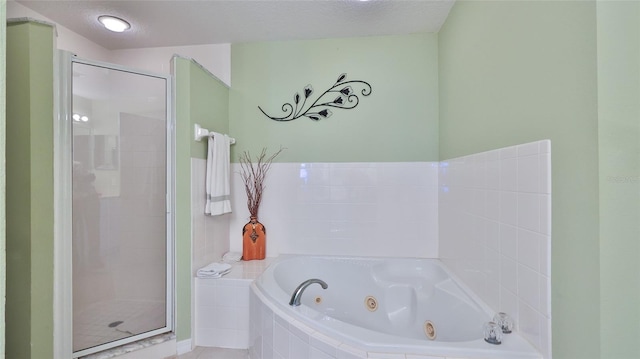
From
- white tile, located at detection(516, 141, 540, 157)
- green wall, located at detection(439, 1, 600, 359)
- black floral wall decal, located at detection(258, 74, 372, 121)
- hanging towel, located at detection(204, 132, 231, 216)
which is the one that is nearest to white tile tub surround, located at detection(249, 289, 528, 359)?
green wall, located at detection(439, 1, 600, 359)

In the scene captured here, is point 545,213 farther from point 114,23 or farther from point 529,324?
point 114,23

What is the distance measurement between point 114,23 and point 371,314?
2.76 metres

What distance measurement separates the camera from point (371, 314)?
186 centimetres

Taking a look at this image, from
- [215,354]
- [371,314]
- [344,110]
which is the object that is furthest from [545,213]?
[215,354]

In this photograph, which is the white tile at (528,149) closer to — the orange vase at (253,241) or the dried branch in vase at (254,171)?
the dried branch in vase at (254,171)

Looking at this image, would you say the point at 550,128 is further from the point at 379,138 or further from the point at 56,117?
the point at 56,117

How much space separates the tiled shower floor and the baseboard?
0.58ft

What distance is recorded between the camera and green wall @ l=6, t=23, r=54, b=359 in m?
1.32

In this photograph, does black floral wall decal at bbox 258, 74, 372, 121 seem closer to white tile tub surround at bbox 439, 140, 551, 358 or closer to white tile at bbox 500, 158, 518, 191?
white tile tub surround at bbox 439, 140, 551, 358

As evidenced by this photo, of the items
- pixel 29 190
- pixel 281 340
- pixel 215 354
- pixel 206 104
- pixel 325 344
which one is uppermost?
pixel 206 104

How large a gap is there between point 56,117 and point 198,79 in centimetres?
81

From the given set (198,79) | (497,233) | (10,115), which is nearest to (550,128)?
(497,233)

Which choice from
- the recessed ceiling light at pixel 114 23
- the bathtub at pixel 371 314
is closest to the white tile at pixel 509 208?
the bathtub at pixel 371 314

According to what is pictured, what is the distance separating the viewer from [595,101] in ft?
2.46
